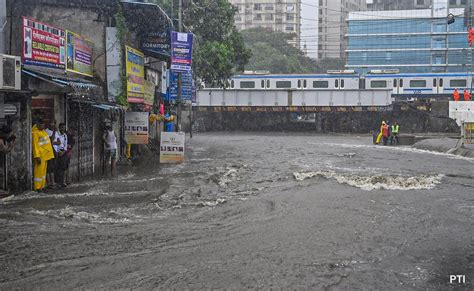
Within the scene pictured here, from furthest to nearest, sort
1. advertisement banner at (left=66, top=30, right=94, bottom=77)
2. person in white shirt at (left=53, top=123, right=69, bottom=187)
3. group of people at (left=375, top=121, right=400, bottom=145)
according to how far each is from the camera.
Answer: group of people at (left=375, top=121, right=400, bottom=145) → advertisement banner at (left=66, top=30, right=94, bottom=77) → person in white shirt at (left=53, top=123, right=69, bottom=187)

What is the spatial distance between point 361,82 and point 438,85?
713 centimetres

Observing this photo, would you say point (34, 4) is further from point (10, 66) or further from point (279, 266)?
point (279, 266)

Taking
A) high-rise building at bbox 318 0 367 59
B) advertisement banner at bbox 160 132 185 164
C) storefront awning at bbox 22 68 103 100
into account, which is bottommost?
advertisement banner at bbox 160 132 185 164

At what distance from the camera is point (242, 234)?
8398 millimetres

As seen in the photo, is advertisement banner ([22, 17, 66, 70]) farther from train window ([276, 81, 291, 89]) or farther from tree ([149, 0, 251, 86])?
train window ([276, 81, 291, 89])

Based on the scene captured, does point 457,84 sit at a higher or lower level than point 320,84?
higher

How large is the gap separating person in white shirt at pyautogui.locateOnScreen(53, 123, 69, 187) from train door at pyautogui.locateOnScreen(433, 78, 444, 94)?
4030 centimetres

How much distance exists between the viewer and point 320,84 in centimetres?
4512

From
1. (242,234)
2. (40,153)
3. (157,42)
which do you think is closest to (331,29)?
(157,42)

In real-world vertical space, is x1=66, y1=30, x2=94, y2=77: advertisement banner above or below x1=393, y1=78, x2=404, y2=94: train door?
below

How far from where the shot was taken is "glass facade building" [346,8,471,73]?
87.8 m

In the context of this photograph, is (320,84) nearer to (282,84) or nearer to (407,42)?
(282,84)

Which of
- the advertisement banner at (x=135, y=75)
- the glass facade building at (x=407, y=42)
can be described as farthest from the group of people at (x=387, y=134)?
the glass facade building at (x=407, y=42)

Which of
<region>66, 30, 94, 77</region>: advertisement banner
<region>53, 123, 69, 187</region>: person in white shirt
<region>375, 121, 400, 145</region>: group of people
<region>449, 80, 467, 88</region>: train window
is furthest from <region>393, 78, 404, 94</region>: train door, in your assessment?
<region>53, 123, 69, 187</region>: person in white shirt
